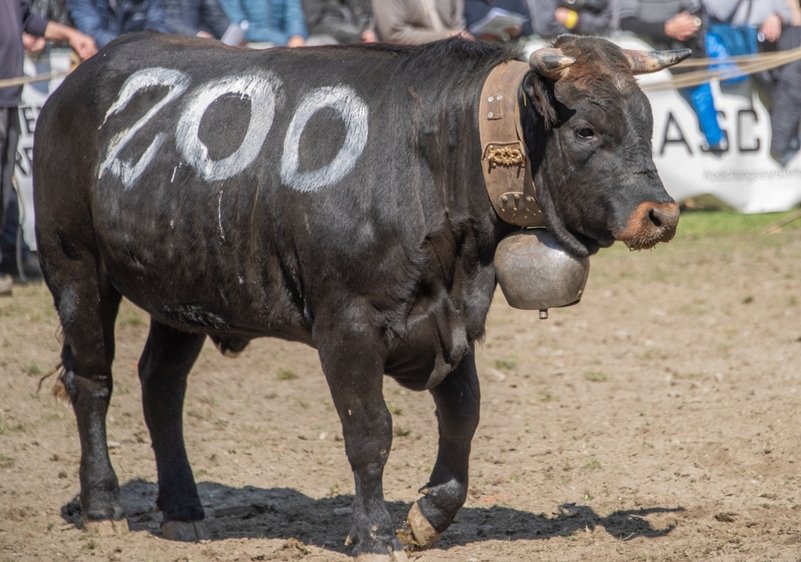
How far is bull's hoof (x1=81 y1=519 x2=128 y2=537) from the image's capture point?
235 inches

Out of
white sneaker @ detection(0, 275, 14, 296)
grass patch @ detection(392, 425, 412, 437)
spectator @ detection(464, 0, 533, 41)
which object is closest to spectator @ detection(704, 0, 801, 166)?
spectator @ detection(464, 0, 533, 41)

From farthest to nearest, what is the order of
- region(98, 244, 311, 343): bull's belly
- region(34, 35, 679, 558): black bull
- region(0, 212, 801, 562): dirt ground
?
region(0, 212, 801, 562): dirt ground
region(98, 244, 311, 343): bull's belly
region(34, 35, 679, 558): black bull

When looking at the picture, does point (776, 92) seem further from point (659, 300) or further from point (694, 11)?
point (659, 300)

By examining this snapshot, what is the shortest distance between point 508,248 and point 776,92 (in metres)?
8.58

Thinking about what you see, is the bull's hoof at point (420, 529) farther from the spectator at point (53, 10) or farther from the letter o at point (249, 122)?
the spectator at point (53, 10)

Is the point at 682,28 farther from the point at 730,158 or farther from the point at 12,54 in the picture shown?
the point at 12,54

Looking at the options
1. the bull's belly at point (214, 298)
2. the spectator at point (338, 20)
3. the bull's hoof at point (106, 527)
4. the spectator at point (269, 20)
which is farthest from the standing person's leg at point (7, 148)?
the bull's hoof at point (106, 527)

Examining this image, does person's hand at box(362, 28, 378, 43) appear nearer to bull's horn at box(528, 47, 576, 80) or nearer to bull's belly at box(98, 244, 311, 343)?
bull's belly at box(98, 244, 311, 343)

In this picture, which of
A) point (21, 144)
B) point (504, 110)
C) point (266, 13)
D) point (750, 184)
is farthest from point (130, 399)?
point (750, 184)

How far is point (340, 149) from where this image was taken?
5.33m

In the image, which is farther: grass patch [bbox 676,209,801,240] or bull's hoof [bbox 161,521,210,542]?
grass patch [bbox 676,209,801,240]

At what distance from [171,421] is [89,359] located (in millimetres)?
441

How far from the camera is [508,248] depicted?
17.0 ft

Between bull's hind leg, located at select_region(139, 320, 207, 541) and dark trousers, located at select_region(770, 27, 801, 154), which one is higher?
bull's hind leg, located at select_region(139, 320, 207, 541)
